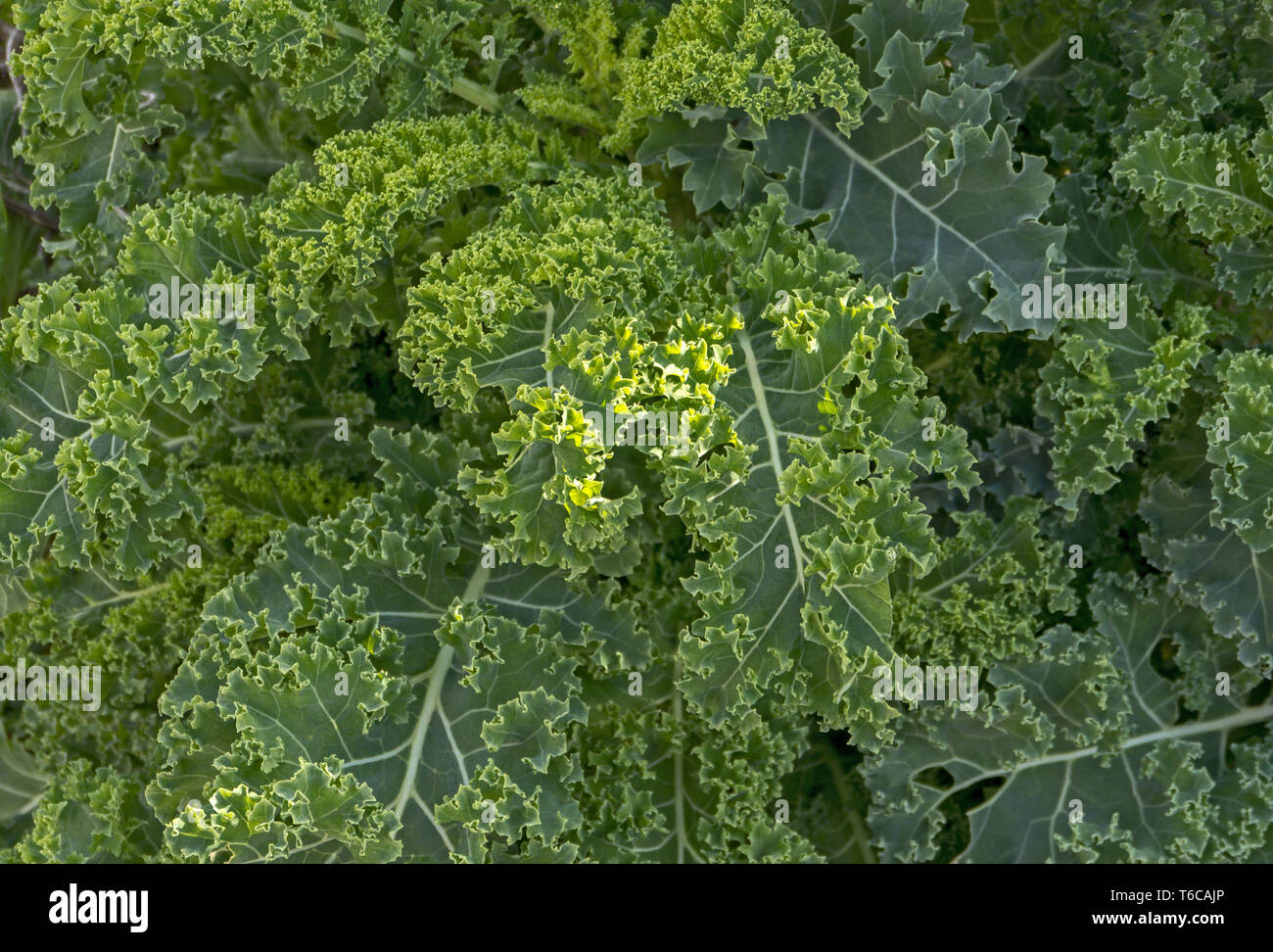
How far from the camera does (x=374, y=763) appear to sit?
12.1 feet

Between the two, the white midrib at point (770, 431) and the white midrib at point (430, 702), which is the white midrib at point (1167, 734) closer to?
the white midrib at point (770, 431)

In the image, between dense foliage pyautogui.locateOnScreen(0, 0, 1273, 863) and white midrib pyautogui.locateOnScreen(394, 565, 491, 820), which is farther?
white midrib pyautogui.locateOnScreen(394, 565, 491, 820)

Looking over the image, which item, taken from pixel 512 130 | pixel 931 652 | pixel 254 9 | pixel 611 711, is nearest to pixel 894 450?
pixel 931 652

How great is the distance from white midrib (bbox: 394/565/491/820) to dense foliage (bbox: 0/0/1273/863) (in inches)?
0.5

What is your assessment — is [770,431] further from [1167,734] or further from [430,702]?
[1167,734]

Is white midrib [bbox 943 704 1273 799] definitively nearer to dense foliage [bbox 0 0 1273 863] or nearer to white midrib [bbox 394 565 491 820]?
dense foliage [bbox 0 0 1273 863]

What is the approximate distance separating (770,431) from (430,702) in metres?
1.30

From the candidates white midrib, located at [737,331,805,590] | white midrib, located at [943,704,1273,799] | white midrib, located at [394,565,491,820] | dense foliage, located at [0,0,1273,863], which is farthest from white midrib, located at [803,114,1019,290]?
white midrib, located at [394,565,491,820]

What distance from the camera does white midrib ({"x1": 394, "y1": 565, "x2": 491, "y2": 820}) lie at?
3688 mm

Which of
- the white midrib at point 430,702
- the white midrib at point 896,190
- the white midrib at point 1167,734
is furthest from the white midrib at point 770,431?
the white midrib at point 1167,734

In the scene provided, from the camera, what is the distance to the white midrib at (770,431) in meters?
3.55

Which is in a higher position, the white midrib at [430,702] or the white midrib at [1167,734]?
the white midrib at [430,702]

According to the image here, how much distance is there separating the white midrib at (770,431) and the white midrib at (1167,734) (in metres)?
1.32

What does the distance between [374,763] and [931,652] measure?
189cm
